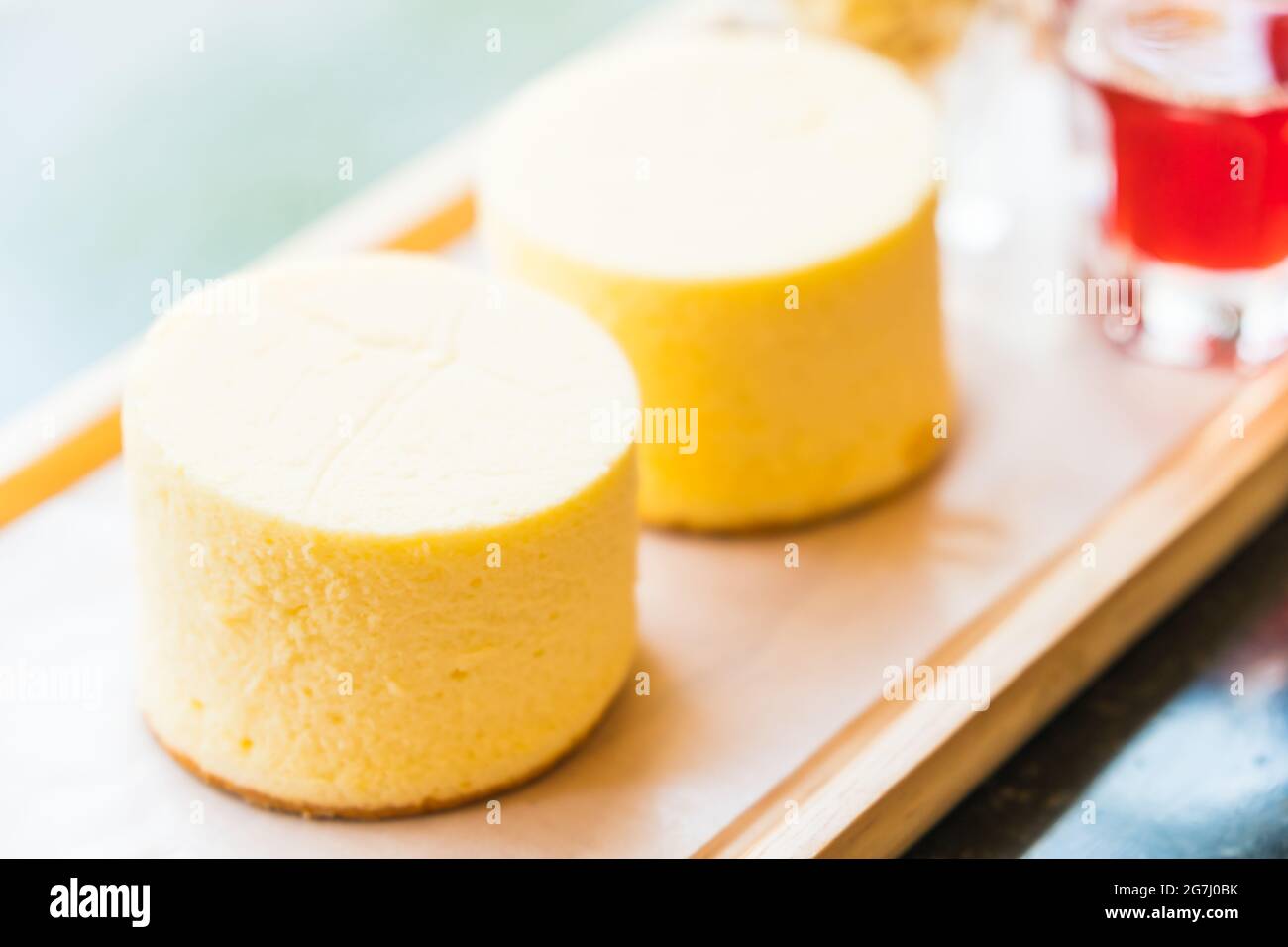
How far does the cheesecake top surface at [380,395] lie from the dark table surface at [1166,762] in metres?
0.34

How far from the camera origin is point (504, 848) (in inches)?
43.6

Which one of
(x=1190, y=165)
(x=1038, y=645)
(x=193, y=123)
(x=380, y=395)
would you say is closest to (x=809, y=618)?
(x=1038, y=645)

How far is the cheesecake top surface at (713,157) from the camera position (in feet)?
4.28

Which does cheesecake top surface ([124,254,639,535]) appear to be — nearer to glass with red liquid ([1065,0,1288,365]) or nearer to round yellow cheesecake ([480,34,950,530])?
round yellow cheesecake ([480,34,950,530])

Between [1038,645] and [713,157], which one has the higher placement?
[713,157]

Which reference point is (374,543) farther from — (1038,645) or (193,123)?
(193,123)

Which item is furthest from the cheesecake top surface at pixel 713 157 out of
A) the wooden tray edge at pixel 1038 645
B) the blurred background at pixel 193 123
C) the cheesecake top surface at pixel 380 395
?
the blurred background at pixel 193 123

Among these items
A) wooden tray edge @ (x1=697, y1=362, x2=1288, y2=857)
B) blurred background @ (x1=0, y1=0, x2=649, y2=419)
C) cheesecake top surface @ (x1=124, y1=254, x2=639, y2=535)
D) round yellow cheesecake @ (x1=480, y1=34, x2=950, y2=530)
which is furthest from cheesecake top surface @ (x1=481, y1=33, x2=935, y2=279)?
blurred background @ (x1=0, y1=0, x2=649, y2=419)

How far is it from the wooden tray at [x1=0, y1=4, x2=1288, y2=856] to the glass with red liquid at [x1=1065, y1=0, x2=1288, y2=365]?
0.17 ft

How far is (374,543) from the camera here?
3.41ft

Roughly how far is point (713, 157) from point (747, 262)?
14 cm

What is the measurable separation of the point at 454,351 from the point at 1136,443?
56 centimetres

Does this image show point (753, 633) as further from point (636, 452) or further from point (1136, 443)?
point (1136, 443)
